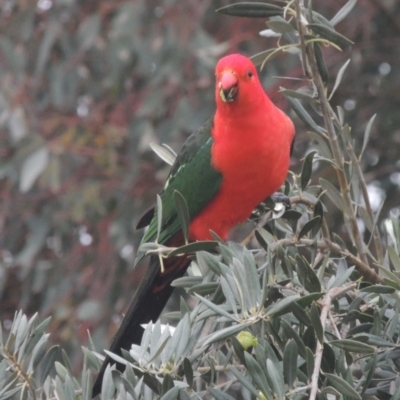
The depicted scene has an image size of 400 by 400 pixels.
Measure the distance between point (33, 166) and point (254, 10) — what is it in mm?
2303

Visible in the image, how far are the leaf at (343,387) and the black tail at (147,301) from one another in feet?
3.28

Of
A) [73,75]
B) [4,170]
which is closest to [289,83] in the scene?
[73,75]

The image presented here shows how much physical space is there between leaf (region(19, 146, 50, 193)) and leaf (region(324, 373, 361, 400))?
264cm

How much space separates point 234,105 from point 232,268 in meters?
1.03

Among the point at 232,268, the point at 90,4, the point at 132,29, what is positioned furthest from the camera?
the point at 90,4

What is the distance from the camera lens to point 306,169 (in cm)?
187

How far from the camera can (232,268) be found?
1386mm

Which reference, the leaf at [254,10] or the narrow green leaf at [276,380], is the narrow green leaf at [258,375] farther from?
the leaf at [254,10]

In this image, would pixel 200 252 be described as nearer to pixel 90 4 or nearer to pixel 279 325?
pixel 279 325

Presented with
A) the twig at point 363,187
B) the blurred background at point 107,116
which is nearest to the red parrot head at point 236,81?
the twig at point 363,187

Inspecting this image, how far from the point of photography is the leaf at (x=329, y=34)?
1.60 metres

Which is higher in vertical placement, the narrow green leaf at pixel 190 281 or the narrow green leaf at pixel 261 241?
the narrow green leaf at pixel 190 281

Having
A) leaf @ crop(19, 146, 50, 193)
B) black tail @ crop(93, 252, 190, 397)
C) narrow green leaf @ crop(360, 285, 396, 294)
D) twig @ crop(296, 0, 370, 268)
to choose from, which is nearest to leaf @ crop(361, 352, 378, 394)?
narrow green leaf @ crop(360, 285, 396, 294)

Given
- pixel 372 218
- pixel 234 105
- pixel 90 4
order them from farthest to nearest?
1. pixel 90 4
2. pixel 234 105
3. pixel 372 218
